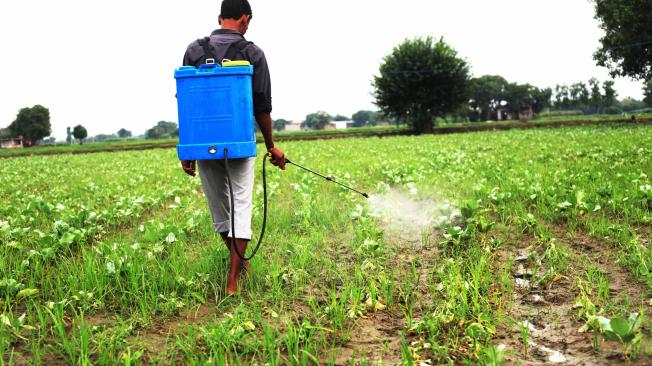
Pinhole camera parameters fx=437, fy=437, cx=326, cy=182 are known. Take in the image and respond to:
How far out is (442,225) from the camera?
518 centimetres

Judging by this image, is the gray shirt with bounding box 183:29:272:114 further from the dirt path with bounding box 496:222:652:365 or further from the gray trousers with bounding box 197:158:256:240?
the dirt path with bounding box 496:222:652:365

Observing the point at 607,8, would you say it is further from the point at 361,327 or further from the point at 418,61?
the point at 361,327

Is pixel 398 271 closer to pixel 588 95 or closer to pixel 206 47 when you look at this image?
pixel 206 47

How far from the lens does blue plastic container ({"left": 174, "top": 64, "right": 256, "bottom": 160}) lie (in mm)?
3168

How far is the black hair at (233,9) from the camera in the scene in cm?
358

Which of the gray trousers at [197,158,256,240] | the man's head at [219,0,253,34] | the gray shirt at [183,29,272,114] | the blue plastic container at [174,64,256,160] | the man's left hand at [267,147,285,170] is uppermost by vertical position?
the man's head at [219,0,253,34]

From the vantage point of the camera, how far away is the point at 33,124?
113 meters

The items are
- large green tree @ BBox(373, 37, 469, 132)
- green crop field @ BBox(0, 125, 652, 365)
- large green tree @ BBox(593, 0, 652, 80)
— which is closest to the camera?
green crop field @ BBox(0, 125, 652, 365)

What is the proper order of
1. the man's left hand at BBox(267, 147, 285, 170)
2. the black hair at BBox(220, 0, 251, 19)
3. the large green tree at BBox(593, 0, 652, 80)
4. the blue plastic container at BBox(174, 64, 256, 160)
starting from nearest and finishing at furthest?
the blue plastic container at BBox(174, 64, 256, 160), the black hair at BBox(220, 0, 251, 19), the man's left hand at BBox(267, 147, 285, 170), the large green tree at BBox(593, 0, 652, 80)

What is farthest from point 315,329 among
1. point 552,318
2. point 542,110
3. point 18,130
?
point 542,110

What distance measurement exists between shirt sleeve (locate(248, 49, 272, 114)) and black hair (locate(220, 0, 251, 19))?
406 millimetres

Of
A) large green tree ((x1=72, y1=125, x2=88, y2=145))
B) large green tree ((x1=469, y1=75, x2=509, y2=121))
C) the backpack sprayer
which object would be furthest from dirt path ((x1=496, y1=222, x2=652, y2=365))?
large green tree ((x1=72, y1=125, x2=88, y2=145))

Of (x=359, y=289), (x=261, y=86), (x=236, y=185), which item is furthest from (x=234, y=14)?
(x=359, y=289)

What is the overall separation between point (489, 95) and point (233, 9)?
132451 millimetres
